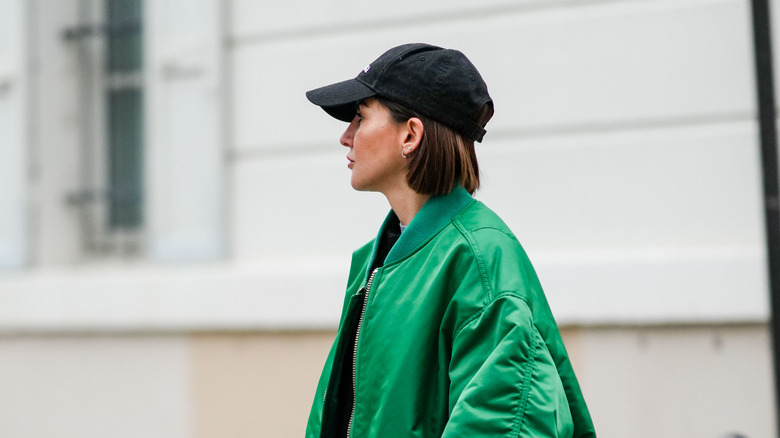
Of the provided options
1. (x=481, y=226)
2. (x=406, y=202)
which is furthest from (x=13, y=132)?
(x=481, y=226)

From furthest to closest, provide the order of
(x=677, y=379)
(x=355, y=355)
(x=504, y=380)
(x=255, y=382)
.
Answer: (x=255, y=382)
(x=677, y=379)
(x=355, y=355)
(x=504, y=380)

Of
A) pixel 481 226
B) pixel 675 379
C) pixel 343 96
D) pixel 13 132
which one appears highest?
pixel 13 132

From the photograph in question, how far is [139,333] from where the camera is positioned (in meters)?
4.54

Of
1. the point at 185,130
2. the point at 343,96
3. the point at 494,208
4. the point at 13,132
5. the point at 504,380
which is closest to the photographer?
the point at 504,380

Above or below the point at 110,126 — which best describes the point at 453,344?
below

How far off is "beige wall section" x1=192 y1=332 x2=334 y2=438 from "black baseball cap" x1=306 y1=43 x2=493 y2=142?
225 centimetres

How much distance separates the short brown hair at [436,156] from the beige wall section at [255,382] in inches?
86.5

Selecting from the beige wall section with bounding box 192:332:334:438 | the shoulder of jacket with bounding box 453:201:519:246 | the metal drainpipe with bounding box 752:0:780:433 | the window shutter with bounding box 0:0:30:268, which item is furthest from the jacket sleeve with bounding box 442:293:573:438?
the window shutter with bounding box 0:0:30:268

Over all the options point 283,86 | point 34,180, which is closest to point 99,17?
point 34,180

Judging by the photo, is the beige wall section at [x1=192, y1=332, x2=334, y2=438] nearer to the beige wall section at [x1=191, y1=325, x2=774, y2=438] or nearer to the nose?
the beige wall section at [x1=191, y1=325, x2=774, y2=438]

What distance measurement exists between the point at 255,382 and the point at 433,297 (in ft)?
8.68

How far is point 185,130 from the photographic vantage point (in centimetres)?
465

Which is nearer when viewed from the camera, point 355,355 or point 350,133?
point 355,355

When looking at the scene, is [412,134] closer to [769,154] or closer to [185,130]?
[769,154]
